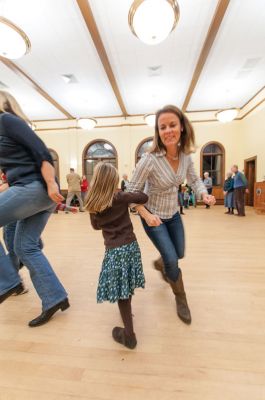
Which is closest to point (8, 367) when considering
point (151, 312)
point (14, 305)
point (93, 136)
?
point (14, 305)

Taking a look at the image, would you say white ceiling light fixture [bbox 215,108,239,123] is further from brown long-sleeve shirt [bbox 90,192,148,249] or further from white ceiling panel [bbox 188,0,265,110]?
brown long-sleeve shirt [bbox 90,192,148,249]

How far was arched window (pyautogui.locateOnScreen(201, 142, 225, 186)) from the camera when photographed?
355 inches

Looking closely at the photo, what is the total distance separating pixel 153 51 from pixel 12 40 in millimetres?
2786

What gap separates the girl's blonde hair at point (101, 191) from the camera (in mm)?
1083

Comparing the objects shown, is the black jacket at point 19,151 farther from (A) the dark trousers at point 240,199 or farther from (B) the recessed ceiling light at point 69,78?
(A) the dark trousers at point 240,199

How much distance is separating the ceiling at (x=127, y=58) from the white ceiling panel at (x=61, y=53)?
0.05ft

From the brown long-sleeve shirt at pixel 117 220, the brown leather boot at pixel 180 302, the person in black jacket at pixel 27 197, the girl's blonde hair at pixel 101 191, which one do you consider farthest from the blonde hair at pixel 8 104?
the brown leather boot at pixel 180 302

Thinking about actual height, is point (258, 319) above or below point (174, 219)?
below

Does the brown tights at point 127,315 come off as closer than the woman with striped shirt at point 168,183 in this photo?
Yes

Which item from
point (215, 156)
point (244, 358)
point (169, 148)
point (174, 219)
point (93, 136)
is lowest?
point (244, 358)

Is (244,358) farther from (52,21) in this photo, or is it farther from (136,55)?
(136,55)

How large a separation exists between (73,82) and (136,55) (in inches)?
82.7

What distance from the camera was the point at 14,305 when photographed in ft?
5.04

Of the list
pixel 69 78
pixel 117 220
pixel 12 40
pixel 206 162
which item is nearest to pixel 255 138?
pixel 206 162
